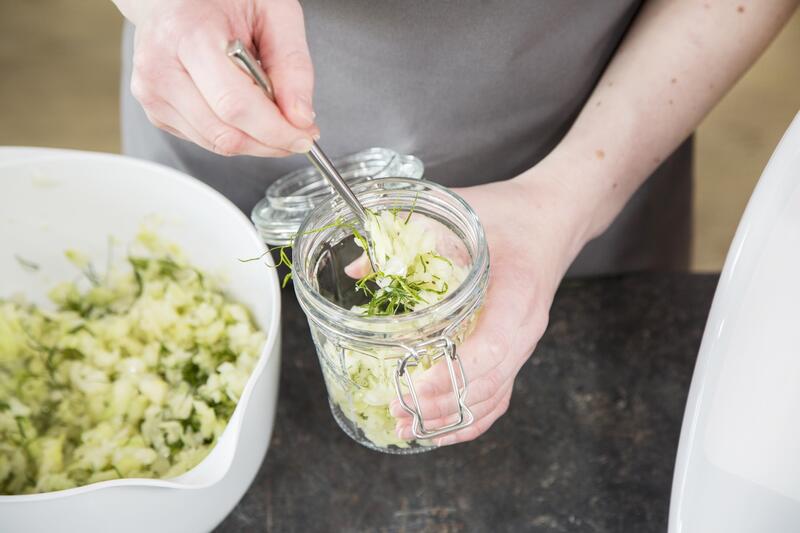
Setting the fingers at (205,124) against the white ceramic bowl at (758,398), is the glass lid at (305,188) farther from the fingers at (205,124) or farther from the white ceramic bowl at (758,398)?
the white ceramic bowl at (758,398)

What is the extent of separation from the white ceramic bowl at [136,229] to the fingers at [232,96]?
0.52ft

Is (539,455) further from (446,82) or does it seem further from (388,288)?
(446,82)

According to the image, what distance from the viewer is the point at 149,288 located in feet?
2.58

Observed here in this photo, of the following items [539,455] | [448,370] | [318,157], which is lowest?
[539,455]

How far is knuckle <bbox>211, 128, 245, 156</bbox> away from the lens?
0.53 meters

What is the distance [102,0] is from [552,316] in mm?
2166

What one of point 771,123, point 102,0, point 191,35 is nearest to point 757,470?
point 191,35

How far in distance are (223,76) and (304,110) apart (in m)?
0.06

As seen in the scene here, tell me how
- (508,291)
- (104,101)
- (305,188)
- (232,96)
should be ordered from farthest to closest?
1. (104,101)
2. (305,188)
3. (508,291)
4. (232,96)

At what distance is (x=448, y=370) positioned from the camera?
22.2 inches

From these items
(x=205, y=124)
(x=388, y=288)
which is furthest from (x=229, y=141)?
(x=388, y=288)

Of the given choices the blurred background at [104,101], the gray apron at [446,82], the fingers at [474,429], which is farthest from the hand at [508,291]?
the blurred background at [104,101]

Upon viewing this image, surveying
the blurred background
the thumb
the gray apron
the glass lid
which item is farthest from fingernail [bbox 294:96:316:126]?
the blurred background

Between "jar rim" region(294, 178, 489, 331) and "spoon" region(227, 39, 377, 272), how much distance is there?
0.03m
